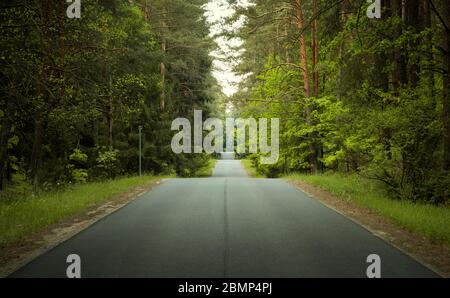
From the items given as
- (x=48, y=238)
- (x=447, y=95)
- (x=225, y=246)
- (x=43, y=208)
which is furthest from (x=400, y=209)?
(x=43, y=208)

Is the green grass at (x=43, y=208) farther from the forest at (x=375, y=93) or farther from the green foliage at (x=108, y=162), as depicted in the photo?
the forest at (x=375, y=93)

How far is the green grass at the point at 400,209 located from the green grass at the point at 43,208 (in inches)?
317

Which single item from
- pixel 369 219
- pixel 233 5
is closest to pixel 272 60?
pixel 233 5

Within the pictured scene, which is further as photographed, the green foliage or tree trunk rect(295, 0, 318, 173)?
tree trunk rect(295, 0, 318, 173)

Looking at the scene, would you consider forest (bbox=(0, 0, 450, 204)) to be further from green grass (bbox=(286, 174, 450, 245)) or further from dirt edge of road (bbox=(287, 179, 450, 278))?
dirt edge of road (bbox=(287, 179, 450, 278))

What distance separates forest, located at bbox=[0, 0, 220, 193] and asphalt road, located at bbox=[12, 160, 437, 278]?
12.6ft

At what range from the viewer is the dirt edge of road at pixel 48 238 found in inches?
263

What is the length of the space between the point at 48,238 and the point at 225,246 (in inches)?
144

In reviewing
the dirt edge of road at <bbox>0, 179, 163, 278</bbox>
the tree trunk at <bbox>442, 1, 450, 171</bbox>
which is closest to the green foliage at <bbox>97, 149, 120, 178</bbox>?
the dirt edge of road at <bbox>0, 179, 163, 278</bbox>

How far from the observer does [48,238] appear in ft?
27.7

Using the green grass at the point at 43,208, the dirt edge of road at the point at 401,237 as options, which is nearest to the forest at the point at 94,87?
the green grass at the point at 43,208

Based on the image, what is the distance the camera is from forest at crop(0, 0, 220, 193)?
10.4 meters

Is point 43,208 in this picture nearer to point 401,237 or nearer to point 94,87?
point 94,87

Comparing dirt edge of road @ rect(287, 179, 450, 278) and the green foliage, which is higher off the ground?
the green foliage
